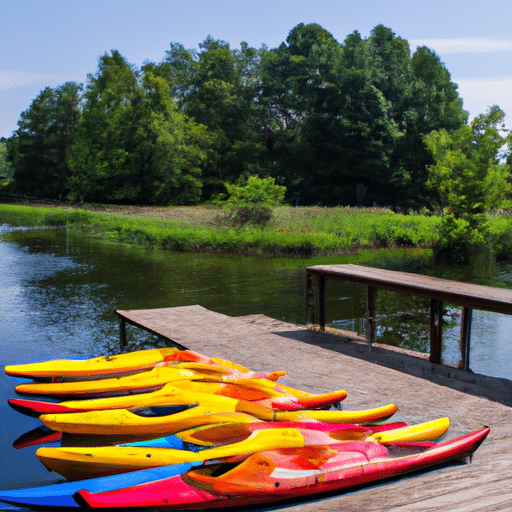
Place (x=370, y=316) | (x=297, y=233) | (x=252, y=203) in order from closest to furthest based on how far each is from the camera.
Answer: (x=370, y=316)
(x=297, y=233)
(x=252, y=203)

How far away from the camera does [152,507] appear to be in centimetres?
423

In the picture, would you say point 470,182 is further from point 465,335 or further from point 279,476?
point 279,476

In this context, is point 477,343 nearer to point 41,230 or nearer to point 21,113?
point 41,230

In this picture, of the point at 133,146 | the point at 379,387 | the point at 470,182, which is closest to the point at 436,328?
the point at 379,387

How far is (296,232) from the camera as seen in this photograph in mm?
26984

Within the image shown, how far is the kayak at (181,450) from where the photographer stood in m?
4.70

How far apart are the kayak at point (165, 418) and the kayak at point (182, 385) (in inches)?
10.9

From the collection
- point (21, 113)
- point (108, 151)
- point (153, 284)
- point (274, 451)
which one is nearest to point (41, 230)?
point (108, 151)

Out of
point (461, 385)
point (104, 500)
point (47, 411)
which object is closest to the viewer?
point (104, 500)

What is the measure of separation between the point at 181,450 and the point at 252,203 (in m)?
24.9

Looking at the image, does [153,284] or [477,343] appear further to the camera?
[153,284]

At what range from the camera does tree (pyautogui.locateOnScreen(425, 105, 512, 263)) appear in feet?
73.3

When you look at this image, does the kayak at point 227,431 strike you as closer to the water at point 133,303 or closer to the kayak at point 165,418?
the kayak at point 165,418

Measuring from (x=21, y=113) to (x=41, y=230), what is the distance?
26.5 metres
